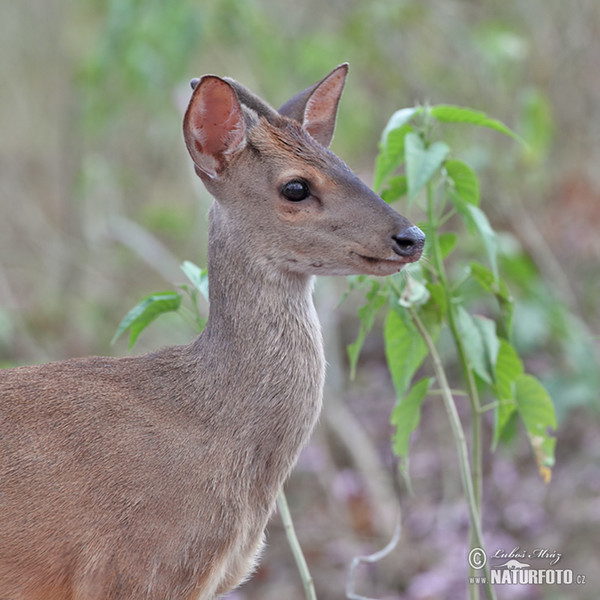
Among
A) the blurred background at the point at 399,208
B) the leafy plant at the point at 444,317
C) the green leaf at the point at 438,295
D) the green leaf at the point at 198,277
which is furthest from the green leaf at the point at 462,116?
the blurred background at the point at 399,208

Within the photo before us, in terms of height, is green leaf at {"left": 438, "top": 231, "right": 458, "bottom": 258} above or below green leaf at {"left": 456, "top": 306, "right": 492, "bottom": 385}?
above

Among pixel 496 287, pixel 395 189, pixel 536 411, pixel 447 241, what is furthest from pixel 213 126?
pixel 536 411

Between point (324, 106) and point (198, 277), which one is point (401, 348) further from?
point (324, 106)

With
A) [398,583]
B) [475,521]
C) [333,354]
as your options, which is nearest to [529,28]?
[333,354]

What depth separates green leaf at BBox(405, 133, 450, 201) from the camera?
2.74 m

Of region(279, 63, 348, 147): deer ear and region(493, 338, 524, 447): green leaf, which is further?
region(493, 338, 524, 447): green leaf

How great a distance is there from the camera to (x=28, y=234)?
9352 mm

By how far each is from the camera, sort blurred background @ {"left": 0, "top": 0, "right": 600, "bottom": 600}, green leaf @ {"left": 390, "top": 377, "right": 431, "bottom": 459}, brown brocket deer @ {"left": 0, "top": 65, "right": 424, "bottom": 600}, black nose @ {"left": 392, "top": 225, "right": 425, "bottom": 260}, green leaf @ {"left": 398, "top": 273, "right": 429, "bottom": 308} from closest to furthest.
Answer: brown brocket deer @ {"left": 0, "top": 65, "right": 424, "bottom": 600} < black nose @ {"left": 392, "top": 225, "right": 425, "bottom": 260} < green leaf @ {"left": 398, "top": 273, "right": 429, "bottom": 308} < green leaf @ {"left": 390, "top": 377, "right": 431, "bottom": 459} < blurred background @ {"left": 0, "top": 0, "right": 600, "bottom": 600}

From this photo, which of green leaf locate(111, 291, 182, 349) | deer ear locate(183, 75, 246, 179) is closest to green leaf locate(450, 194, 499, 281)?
deer ear locate(183, 75, 246, 179)

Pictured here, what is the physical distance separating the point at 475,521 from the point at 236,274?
106 cm

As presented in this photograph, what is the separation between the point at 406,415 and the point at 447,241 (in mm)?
607

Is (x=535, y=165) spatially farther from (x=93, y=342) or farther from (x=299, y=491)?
(x=93, y=342)

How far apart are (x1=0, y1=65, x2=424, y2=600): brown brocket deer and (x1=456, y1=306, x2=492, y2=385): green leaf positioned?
50cm

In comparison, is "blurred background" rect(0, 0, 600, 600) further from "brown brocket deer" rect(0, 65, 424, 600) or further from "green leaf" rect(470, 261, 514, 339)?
"brown brocket deer" rect(0, 65, 424, 600)
